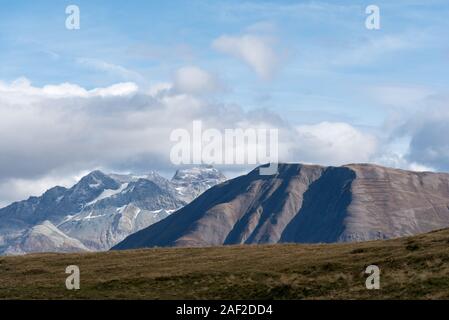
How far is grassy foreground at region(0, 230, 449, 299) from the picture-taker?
2378 inches

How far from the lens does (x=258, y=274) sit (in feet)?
227

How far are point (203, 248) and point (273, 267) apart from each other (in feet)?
83.1

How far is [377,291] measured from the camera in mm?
58188

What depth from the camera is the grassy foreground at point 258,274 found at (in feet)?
198

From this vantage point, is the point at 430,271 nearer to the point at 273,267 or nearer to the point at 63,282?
the point at 273,267

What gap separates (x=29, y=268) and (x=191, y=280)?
25.8 meters

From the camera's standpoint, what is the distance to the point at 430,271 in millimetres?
61156
